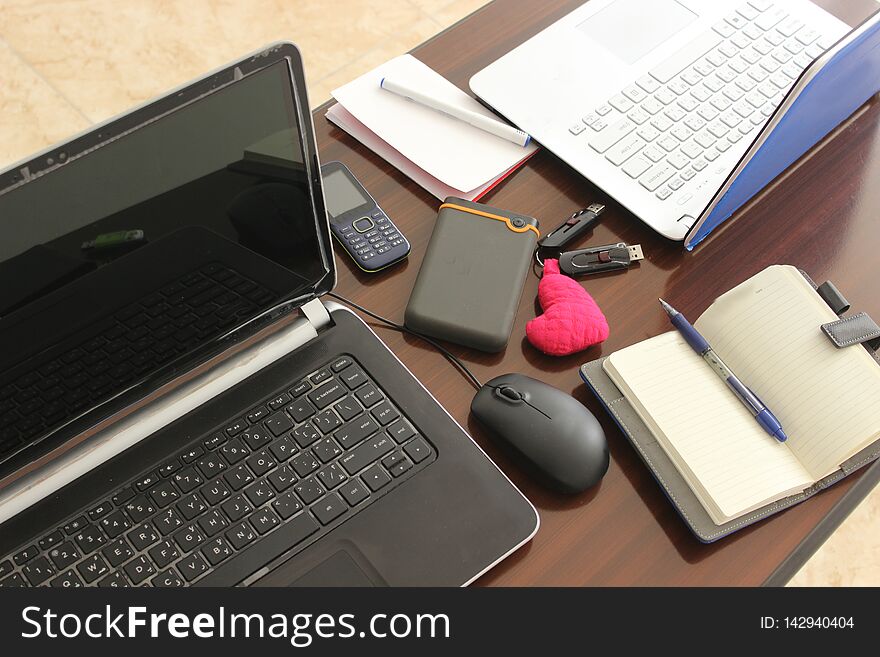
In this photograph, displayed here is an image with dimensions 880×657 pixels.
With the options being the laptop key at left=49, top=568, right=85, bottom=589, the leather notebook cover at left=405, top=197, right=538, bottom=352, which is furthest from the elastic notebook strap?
the laptop key at left=49, top=568, right=85, bottom=589

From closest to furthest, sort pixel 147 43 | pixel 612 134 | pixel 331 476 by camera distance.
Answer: pixel 331 476 < pixel 612 134 < pixel 147 43

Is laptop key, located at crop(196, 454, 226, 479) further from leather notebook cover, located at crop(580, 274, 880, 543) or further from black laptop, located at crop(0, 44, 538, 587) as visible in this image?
leather notebook cover, located at crop(580, 274, 880, 543)

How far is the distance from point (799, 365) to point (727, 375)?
0.21 feet

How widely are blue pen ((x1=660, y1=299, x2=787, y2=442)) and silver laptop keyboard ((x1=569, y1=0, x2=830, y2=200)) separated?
0.56ft

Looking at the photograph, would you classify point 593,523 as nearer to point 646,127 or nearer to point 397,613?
point 397,613

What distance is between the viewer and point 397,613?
0.72 metres

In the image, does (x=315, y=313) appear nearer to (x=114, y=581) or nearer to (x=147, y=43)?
(x=114, y=581)

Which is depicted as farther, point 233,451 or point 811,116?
point 811,116

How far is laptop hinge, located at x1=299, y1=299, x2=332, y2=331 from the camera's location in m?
0.83

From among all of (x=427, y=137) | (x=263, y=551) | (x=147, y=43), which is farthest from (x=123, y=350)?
(x=147, y=43)

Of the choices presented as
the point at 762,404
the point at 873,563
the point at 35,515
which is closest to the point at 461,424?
the point at 762,404

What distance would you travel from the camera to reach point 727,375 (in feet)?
2.63

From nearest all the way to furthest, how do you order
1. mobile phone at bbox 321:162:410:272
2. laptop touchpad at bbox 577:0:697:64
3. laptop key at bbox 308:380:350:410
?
laptop key at bbox 308:380:350:410, mobile phone at bbox 321:162:410:272, laptop touchpad at bbox 577:0:697:64

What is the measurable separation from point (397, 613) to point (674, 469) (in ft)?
0.92
